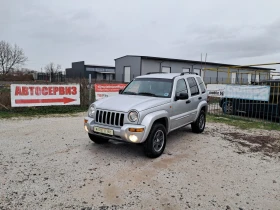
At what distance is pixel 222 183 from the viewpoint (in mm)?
3826

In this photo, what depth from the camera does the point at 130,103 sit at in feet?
15.8

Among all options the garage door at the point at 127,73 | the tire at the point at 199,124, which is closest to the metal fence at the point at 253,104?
the tire at the point at 199,124

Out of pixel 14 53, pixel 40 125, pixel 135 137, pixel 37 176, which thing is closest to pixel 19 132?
pixel 40 125

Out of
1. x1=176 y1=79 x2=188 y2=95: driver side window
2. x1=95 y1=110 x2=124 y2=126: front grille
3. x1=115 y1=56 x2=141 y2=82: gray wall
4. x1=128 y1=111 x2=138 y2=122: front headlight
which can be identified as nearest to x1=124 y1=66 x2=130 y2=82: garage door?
x1=115 y1=56 x2=141 y2=82: gray wall

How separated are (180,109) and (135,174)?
2.26 meters

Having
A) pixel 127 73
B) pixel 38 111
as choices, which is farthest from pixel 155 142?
pixel 127 73

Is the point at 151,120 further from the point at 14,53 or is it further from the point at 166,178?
the point at 14,53

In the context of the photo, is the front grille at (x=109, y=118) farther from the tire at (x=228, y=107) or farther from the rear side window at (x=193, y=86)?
the tire at (x=228, y=107)

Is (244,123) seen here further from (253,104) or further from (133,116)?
(133,116)

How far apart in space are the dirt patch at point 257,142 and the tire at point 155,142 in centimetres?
242

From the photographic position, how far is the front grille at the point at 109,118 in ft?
15.0

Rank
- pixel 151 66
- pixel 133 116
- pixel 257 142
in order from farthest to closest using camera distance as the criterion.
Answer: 1. pixel 151 66
2. pixel 257 142
3. pixel 133 116

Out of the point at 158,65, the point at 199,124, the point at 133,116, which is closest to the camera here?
the point at 133,116

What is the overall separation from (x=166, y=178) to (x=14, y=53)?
4505 centimetres
